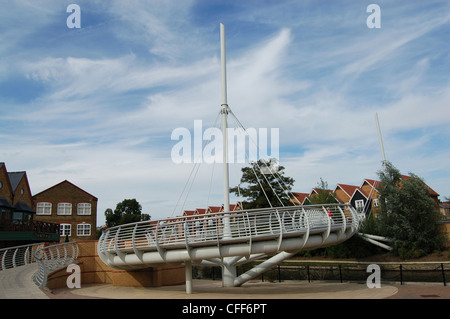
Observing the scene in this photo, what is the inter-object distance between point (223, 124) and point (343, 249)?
19.7 metres

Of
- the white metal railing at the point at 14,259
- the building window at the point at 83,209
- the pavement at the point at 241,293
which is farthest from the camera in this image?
the building window at the point at 83,209

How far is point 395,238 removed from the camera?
3097 cm

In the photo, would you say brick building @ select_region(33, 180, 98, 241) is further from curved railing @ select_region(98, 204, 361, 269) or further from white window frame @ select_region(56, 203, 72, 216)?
curved railing @ select_region(98, 204, 361, 269)

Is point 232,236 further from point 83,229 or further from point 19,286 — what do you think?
point 83,229

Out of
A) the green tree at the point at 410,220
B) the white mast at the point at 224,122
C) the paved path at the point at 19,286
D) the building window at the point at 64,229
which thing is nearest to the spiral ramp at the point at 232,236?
the white mast at the point at 224,122

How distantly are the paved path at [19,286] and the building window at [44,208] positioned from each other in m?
31.4

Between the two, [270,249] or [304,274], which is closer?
[270,249]

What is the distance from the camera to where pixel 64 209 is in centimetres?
5238

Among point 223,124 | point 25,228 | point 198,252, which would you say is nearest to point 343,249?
point 223,124

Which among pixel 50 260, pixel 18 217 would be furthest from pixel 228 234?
pixel 18 217

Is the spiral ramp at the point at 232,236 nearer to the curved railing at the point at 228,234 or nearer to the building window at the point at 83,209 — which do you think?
the curved railing at the point at 228,234

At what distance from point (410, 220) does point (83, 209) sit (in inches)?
1650

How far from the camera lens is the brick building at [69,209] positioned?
51.6 meters
